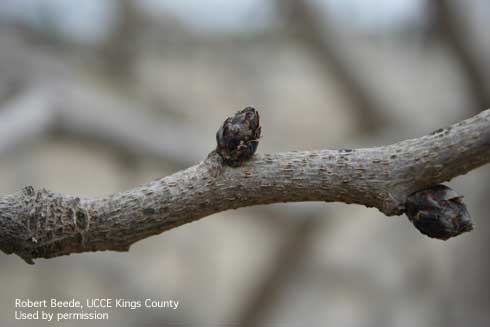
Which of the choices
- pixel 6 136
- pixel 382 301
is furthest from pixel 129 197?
pixel 382 301

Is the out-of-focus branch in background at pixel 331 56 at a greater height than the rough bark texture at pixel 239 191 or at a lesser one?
greater

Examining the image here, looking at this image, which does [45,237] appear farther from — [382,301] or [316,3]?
[382,301]

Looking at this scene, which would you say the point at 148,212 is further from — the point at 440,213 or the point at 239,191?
the point at 440,213

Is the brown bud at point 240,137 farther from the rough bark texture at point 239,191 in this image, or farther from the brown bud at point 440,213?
the brown bud at point 440,213

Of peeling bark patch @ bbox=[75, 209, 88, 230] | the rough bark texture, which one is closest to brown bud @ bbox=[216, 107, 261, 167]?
the rough bark texture

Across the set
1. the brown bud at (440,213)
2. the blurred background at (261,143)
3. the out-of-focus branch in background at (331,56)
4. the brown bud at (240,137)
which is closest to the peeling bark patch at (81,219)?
the brown bud at (240,137)

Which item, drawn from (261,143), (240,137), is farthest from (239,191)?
(261,143)
